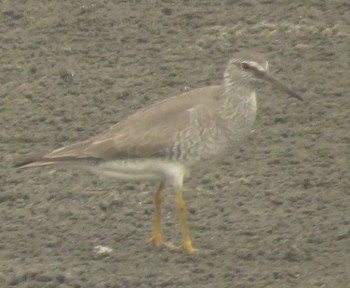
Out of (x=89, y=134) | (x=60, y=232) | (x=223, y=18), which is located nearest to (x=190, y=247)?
(x=60, y=232)

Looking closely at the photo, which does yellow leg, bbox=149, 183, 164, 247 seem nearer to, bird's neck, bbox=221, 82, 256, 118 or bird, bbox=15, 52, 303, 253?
bird, bbox=15, 52, 303, 253

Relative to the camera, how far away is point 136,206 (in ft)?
32.5

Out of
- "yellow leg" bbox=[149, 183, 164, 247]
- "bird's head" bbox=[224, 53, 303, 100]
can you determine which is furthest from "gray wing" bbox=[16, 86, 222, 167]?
"yellow leg" bbox=[149, 183, 164, 247]

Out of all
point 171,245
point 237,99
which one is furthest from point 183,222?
point 237,99

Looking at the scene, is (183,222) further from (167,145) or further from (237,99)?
(237,99)

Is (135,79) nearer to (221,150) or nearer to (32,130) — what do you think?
(32,130)

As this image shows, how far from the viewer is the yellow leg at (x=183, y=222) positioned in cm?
912

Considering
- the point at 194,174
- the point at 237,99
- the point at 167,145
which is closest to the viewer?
the point at 167,145

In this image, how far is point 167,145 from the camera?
906 centimetres

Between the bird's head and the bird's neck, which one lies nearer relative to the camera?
the bird's neck

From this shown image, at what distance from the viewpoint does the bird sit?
Result: 909 centimetres

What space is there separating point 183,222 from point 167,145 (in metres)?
0.50

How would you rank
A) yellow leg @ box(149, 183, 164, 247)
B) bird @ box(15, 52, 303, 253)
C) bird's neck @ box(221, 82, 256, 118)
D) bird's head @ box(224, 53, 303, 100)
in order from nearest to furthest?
bird @ box(15, 52, 303, 253) < yellow leg @ box(149, 183, 164, 247) < bird's neck @ box(221, 82, 256, 118) < bird's head @ box(224, 53, 303, 100)

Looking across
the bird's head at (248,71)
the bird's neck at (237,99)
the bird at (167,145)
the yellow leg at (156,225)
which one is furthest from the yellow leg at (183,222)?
the bird's head at (248,71)
